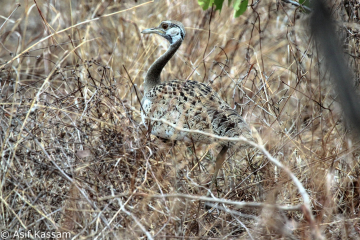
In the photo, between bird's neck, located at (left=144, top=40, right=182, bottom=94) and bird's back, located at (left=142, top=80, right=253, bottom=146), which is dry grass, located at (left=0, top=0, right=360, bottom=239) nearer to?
bird's back, located at (left=142, top=80, right=253, bottom=146)

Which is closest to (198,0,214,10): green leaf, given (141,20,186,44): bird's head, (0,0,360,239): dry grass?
(141,20,186,44): bird's head

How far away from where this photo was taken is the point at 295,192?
2979mm

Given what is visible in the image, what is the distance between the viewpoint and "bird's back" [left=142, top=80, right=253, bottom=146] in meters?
3.11

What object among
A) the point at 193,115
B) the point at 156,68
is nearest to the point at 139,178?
the point at 193,115

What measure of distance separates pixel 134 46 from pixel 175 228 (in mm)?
3154

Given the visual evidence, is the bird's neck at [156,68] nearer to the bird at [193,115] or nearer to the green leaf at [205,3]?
the bird at [193,115]

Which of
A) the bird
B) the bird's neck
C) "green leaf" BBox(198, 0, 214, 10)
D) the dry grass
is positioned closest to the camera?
the dry grass

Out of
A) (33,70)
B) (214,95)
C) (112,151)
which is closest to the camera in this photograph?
(112,151)

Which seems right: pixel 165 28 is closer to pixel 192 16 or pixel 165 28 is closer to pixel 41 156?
pixel 192 16

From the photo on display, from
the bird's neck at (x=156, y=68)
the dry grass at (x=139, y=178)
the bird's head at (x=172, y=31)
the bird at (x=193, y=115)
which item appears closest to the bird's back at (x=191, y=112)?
the bird at (x=193, y=115)

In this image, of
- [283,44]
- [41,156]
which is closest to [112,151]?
[41,156]

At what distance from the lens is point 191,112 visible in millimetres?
3281

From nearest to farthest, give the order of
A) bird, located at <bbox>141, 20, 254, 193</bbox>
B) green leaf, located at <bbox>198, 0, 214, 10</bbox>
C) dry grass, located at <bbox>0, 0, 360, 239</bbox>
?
1. dry grass, located at <bbox>0, 0, 360, 239</bbox>
2. bird, located at <bbox>141, 20, 254, 193</bbox>
3. green leaf, located at <bbox>198, 0, 214, 10</bbox>

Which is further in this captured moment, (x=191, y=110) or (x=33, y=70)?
(x=33, y=70)
